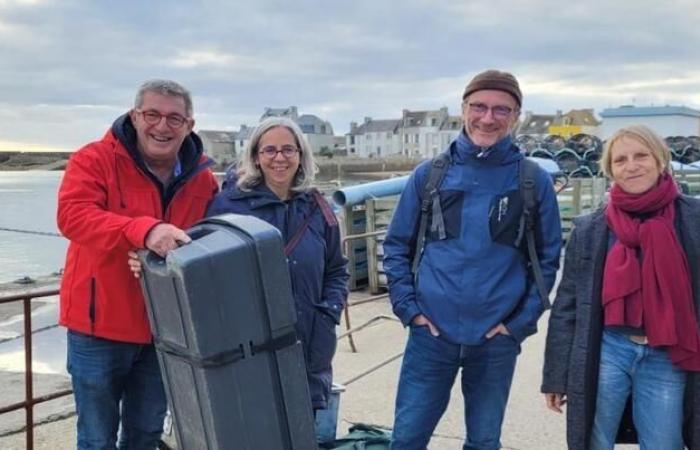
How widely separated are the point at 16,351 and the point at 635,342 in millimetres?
6768

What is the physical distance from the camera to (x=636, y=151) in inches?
94.0

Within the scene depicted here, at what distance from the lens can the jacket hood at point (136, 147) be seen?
96.4 inches

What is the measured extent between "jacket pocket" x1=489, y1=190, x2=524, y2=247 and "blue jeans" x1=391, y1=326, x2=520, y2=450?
38 centimetres

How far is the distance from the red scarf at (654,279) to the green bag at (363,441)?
113 centimetres

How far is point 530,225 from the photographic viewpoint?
259cm

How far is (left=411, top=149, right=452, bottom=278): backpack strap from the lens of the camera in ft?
8.63

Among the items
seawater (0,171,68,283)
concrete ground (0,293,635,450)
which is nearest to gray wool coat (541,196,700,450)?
concrete ground (0,293,635,450)

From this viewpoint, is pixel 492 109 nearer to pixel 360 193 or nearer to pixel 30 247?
pixel 360 193

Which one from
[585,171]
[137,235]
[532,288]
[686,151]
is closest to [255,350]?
[137,235]

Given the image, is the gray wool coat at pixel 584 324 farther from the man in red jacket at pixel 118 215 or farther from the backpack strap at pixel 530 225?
the man in red jacket at pixel 118 215

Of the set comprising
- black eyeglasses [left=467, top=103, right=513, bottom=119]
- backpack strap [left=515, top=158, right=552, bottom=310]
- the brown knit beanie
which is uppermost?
the brown knit beanie

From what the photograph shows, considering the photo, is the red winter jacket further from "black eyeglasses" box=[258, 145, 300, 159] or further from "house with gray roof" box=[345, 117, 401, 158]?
"house with gray roof" box=[345, 117, 401, 158]

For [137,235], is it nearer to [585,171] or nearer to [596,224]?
[596,224]

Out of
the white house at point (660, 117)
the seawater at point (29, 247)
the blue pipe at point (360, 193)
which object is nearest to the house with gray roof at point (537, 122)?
the white house at point (660, 117)
